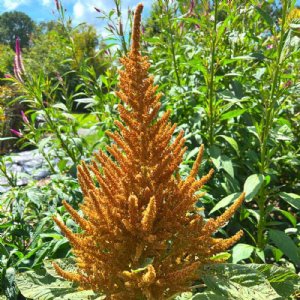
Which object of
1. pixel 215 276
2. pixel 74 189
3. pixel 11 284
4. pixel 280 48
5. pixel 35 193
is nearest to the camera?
pixel 215 276

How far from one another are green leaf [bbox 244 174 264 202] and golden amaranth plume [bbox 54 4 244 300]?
2.50 ft

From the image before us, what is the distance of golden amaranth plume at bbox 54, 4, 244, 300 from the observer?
1.37 metres

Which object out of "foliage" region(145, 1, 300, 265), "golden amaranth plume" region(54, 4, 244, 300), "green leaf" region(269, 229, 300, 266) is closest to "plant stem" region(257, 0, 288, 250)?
"foliage" region(145, 1, 300, 265)

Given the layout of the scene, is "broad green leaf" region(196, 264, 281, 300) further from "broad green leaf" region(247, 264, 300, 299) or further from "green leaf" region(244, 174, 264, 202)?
"green leaf" region(244, 174, 264, 202)

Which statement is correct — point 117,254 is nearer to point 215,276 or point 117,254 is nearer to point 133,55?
point 215,276

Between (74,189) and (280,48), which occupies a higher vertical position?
(280,48)

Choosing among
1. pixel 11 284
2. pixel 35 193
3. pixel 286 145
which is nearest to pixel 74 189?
pixel 35 193

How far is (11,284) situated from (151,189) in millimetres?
1217

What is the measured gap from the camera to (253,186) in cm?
227

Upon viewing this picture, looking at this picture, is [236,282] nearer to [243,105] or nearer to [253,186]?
→ [253,186]

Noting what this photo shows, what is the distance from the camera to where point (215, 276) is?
1.60 meters

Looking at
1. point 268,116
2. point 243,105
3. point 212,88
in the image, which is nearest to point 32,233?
point 212,88

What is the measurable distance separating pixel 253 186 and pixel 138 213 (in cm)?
106

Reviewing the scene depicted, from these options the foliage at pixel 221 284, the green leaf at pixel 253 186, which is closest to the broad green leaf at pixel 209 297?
the foliage at pixel 221 284
